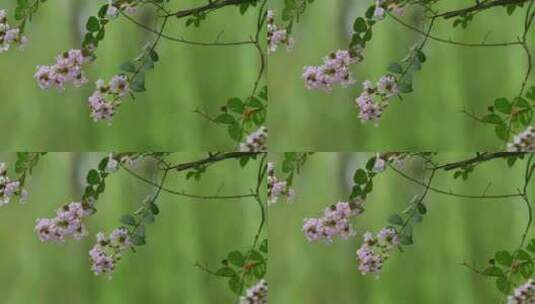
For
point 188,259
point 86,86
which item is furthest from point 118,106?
point 188,259

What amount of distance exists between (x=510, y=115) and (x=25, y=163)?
128 cm

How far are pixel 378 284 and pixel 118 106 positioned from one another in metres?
0.83

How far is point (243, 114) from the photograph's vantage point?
206 cm

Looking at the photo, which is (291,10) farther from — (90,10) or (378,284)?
(378,284)

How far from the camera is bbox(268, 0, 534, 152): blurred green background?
2.05 meters

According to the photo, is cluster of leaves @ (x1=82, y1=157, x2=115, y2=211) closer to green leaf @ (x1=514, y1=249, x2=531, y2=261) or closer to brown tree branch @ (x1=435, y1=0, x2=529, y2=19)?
brown tree branch @ (x1=435, y1=0, x2=529, y2=19)

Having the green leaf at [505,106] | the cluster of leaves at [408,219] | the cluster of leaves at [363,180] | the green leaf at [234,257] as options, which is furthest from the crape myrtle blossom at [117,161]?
the green leaf at [505,106]

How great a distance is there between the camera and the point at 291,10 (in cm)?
207

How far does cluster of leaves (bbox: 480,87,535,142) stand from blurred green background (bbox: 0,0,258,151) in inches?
25.2

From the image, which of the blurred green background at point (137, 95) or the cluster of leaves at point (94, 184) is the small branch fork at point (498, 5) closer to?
the blurred green background at point (137, 95)

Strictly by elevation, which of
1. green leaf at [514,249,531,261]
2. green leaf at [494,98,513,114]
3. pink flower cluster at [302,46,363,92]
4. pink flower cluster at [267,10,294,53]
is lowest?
green leaf at [514,249,531,261]

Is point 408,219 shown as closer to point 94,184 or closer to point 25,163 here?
point 94,184

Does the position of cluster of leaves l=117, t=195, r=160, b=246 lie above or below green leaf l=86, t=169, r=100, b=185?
below

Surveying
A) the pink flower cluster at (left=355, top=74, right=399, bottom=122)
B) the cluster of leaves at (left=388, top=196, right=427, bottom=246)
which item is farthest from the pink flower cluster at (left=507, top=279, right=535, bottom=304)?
the pink flower cluster at (left=355, top=74, right=399, bottom=122)
